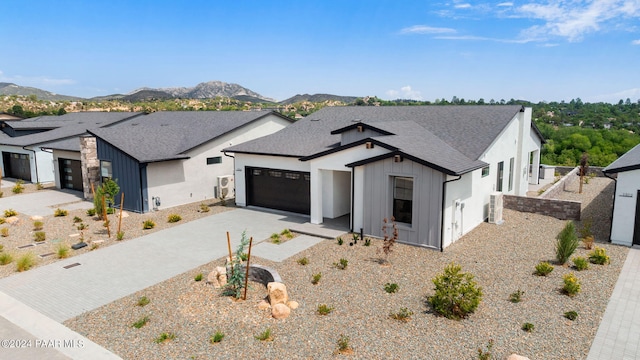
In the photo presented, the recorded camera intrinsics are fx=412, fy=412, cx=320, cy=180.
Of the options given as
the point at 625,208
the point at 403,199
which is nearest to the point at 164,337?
the point at 403,199

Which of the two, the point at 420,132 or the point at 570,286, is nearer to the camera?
the point at 570,286

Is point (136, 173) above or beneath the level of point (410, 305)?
above

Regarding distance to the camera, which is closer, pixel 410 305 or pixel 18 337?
pixel 18 337

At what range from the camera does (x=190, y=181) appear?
69.4ft

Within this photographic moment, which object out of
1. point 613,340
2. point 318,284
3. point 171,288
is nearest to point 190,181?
point 171,288

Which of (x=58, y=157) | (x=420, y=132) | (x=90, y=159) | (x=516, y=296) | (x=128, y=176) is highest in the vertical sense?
(x=420, y=132)

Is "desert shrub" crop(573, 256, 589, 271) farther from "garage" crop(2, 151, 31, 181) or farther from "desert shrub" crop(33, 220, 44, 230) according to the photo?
"garage" crop(2, 151, 31, 181)

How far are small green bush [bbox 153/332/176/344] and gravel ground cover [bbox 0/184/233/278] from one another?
684 cm

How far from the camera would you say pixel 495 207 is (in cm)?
1655

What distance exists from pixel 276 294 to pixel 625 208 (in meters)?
12.0

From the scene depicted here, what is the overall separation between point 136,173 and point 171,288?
1001cm

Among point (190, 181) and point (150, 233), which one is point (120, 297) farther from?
point (190, 181)

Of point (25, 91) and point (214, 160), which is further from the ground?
point (25, 91)

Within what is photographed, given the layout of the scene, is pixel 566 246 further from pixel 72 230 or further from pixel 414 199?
pixel 72 230
